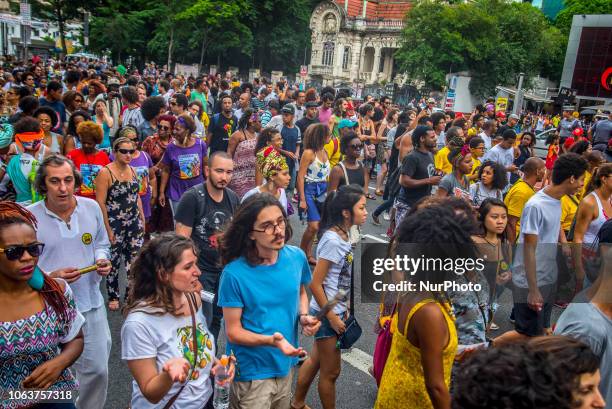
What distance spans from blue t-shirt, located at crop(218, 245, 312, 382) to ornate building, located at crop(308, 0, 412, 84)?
181 ft

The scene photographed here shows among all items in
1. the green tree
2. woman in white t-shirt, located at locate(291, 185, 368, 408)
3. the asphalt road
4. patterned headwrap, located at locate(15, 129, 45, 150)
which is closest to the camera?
woman in white t-shirt, located at locate(291, 185, 368, 408)

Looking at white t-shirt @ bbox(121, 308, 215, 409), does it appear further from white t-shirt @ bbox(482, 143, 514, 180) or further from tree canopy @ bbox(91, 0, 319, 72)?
tree canopy @ bbox(91, 0, 319, 72)

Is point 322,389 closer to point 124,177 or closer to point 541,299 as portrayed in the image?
point 541,299

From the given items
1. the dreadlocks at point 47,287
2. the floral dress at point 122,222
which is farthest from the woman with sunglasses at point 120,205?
the dreadlocks at point 47,287

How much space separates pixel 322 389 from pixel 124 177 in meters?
2.85

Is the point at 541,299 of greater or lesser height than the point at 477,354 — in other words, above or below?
below

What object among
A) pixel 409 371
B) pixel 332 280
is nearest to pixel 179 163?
pixel 332 280

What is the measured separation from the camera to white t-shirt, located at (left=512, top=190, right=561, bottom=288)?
13.4 feet

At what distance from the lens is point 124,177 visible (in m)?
5.02

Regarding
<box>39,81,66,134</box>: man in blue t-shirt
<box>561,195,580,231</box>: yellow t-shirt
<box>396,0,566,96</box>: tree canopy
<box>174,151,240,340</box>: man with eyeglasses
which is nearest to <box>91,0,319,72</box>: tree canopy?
<box>396,0,566,96</box>: tree canopy

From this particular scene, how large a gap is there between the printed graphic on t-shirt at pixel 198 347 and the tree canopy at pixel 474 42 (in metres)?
35.9

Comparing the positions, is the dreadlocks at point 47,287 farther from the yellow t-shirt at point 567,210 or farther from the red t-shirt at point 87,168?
the yellow t-shirt at point 567,210

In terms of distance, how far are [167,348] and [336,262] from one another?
1330 millimetres

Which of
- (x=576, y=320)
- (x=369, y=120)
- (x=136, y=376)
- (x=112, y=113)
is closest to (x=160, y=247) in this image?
(x=136, y=376)
